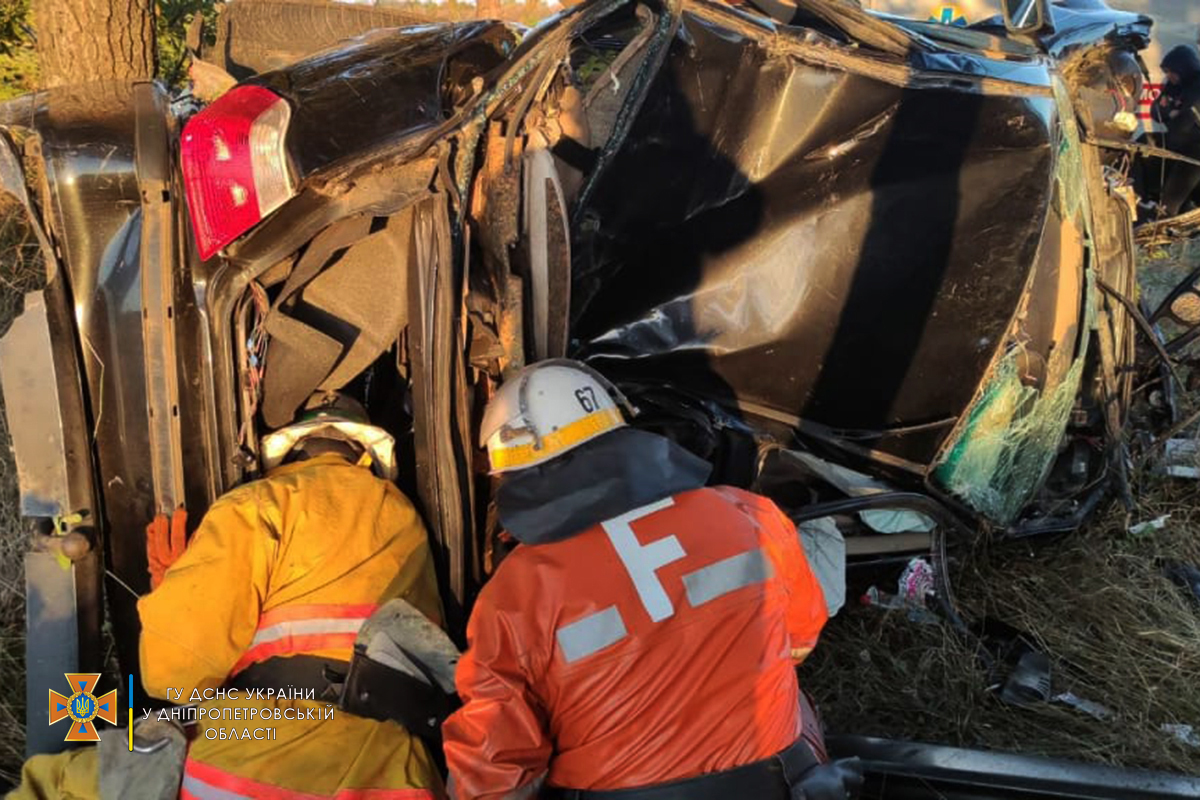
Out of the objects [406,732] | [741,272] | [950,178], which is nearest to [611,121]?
[741,272]

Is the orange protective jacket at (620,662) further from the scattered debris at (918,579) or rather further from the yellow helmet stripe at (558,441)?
the scattered debris at (918,579)

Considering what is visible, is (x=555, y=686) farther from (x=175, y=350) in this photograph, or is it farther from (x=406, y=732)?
(x=175, y=350)

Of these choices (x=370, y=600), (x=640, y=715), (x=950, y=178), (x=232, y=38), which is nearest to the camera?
(x=640, y=715)

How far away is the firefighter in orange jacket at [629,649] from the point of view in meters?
1.98

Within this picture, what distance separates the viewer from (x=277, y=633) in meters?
2.27

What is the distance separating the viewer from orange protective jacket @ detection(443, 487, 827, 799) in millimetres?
1979

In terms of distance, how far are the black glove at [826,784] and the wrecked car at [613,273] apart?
0.42 m

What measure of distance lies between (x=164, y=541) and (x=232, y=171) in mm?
908

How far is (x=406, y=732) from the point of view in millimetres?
2266

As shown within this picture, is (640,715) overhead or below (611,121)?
below

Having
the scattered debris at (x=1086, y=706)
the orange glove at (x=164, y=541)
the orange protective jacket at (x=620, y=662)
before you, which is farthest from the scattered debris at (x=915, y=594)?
the orange glove at (x=164, y=541)

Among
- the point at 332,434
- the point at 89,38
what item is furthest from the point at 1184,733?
the point at 89,38

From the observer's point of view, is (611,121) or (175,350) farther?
(611,121)

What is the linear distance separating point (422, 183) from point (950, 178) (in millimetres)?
1557
